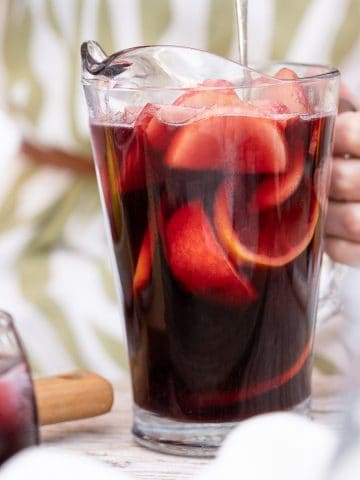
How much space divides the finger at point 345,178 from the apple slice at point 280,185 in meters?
0.12

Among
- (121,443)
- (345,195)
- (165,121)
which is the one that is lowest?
(121,443)

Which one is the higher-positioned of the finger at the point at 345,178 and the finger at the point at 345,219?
the finger at the point at 345,178

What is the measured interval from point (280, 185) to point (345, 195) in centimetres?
17

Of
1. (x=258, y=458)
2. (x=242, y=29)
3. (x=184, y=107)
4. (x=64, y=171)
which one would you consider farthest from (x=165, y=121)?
(x=64, y=171)

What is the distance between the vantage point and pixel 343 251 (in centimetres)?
83

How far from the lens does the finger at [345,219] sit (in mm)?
815

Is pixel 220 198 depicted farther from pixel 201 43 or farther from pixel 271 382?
pixel 201 43

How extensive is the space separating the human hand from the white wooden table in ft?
0.40

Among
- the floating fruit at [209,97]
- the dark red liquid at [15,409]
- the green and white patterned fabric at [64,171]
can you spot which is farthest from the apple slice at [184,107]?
the green and white patterned fabric at [64,171]

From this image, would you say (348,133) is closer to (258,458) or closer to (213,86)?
(213,86)

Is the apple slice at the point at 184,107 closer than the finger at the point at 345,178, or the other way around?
the apple slice at the point at 184,107

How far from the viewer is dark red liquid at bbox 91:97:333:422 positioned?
0.63m

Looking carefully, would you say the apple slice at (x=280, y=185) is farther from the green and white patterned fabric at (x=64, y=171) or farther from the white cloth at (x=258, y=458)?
the green and white patterned fabric at (x=64, y=171)

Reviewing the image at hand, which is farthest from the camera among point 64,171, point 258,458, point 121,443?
point 64,171
